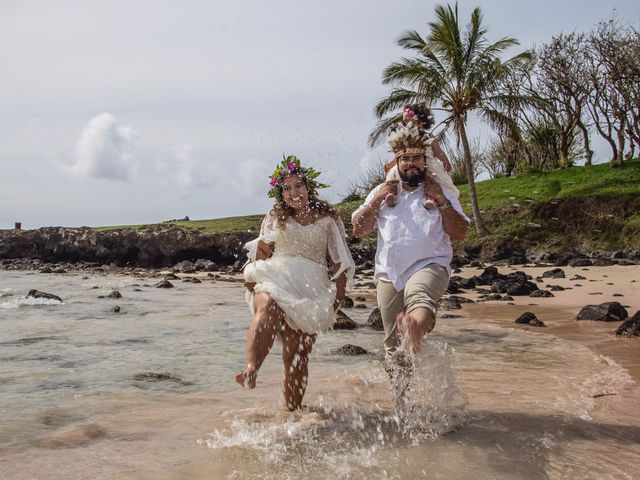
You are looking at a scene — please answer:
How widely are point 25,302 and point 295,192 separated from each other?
Answer: 12970 mm

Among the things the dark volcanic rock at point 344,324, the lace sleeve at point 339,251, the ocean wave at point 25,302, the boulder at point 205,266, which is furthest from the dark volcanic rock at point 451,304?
the boulder at point 205,266

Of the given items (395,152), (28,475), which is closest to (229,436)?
(28,475)

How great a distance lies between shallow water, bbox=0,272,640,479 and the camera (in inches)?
169

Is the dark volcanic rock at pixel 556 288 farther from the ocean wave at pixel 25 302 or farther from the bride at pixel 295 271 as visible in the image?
the ocean wave at pixel 25 302

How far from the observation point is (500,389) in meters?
6.48

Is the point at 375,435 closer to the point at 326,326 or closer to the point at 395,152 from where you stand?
the point at 326,326

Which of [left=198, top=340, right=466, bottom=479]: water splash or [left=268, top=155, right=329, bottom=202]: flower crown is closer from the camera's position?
[left=198, top=340, right=466, bottom=479]: water splash

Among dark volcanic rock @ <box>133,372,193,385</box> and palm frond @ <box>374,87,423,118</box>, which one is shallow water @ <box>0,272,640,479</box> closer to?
dark volcanic rock @ <box>133,372,193,385</box>

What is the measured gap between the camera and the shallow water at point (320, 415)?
14.1 feet

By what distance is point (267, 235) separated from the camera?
564 cm

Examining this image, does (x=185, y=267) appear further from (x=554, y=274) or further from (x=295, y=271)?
(x=295, y=271)

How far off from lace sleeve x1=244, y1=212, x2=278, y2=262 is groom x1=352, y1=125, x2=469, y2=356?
29.4 inches

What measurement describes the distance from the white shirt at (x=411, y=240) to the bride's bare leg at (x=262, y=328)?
0.92 metres

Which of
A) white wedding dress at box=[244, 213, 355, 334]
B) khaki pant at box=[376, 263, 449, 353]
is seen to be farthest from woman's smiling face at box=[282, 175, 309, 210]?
khaki pant at box=[376, 263, 449, 353]
